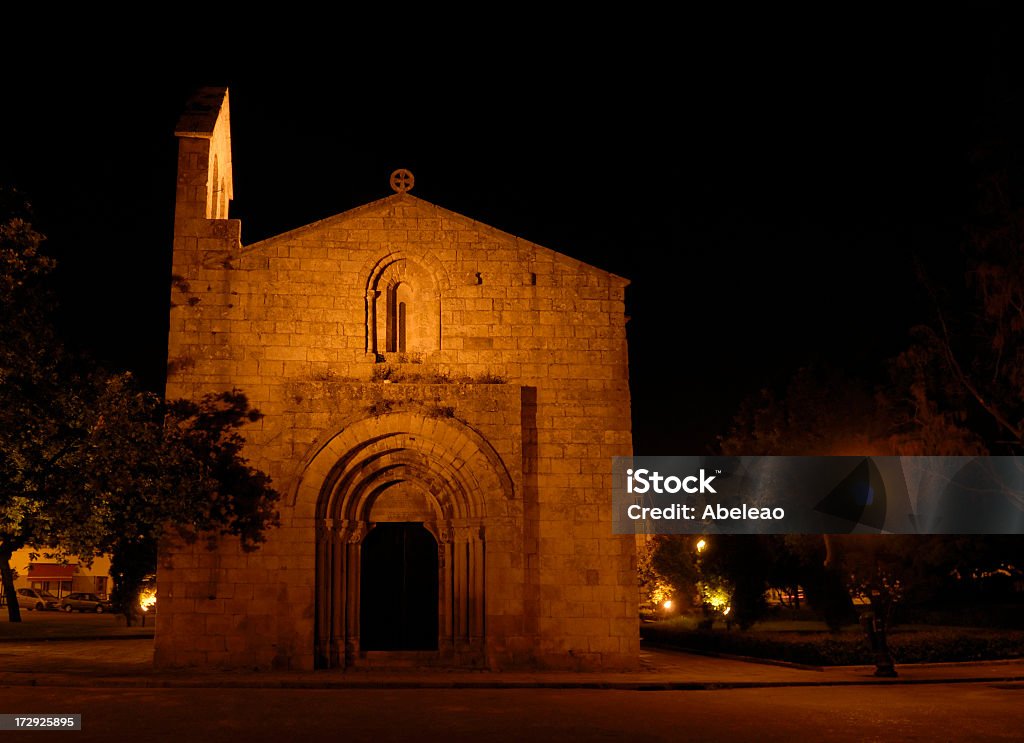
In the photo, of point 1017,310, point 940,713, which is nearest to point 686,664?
point 940,713

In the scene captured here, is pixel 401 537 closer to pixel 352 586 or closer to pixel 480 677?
pixel 352 586

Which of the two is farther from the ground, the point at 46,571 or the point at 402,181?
the point at 402,181

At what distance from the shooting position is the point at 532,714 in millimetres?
12242

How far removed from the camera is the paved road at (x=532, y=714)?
10633 millimetres

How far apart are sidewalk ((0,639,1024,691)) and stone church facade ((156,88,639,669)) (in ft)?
2.32

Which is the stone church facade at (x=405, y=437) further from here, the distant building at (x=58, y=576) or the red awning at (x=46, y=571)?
the red awning at (x=46, y=571)

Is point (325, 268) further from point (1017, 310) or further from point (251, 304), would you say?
point (1017, 310)

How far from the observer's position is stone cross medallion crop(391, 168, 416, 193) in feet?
61.9

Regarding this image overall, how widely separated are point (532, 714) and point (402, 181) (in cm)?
1067

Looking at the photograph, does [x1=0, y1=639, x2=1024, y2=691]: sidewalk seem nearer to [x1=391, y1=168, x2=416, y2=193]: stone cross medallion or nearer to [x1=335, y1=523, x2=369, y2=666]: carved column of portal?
[x1=335, y1=523, x2=369, y2=666]: carved column of portal

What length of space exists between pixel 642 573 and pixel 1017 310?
2444 cm

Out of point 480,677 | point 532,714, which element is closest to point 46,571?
point 480,677

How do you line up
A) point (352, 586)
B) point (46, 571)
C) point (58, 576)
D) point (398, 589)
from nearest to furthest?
point (352, 586) → point (398, 589) → point (46, 571) → point (58, 576)

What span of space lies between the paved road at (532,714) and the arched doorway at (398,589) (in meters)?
3.66
